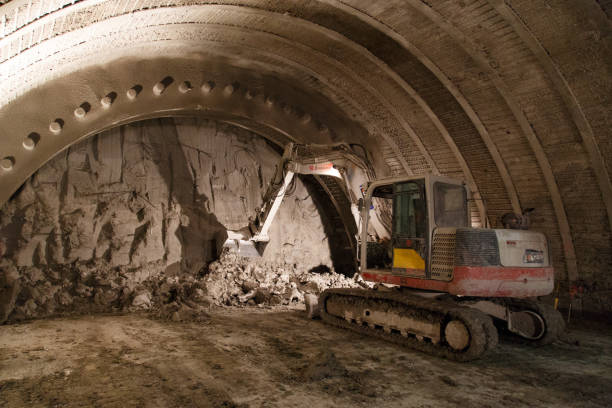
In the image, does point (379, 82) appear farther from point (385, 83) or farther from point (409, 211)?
point (409, 211)

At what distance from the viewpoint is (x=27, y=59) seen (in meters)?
4.92

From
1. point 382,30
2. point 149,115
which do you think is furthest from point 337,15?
point 149,115

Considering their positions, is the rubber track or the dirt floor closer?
the dirt floor

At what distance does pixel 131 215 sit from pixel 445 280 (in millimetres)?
5795

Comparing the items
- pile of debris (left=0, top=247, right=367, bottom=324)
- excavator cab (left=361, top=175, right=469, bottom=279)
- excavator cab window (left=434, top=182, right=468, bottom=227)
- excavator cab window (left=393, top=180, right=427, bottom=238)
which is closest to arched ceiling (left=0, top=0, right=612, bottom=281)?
excavator cab window (left=434, top=182, right=468, bottom=227)

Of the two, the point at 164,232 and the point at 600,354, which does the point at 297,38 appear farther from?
the point at 600,354

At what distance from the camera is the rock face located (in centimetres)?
676

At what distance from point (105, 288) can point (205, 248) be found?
2121 mm

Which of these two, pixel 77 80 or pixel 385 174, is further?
pixel 385 174

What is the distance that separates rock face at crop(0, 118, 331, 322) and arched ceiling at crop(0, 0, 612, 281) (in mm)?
802

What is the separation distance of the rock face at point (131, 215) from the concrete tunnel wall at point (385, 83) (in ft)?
2.67

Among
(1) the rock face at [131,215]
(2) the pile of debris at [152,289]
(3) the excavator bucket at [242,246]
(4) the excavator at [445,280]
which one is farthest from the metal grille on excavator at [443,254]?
(1) the rock face at [131,215]

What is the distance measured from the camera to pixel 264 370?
13.5 ft

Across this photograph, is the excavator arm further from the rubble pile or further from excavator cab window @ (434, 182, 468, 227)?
excavator cab window @ (434, 182, 468, 227)
